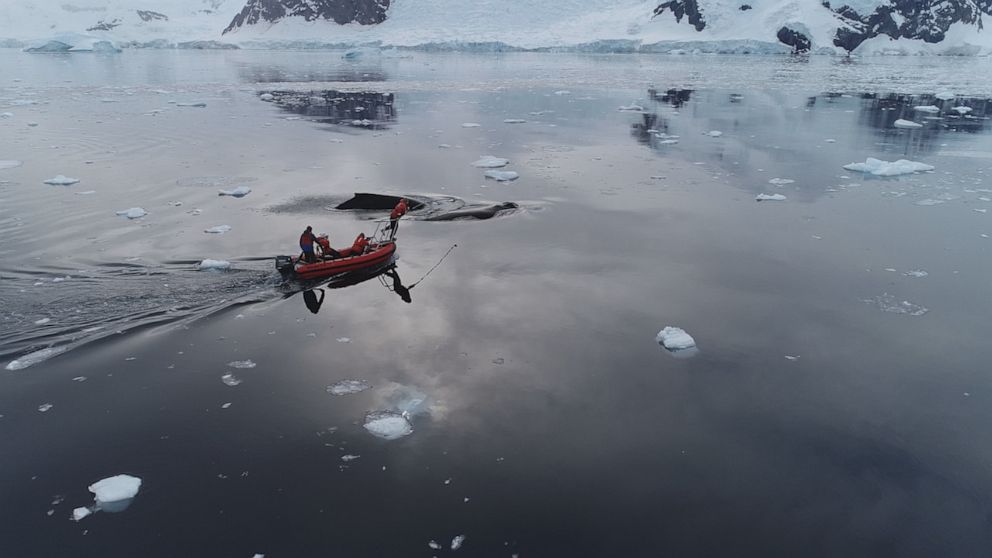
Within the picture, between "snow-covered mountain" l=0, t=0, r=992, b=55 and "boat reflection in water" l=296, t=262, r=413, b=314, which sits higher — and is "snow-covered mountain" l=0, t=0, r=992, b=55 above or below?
above

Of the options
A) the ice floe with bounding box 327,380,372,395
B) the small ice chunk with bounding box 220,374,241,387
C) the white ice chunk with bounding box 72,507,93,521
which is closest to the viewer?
the white ice chunk with bounding box 72,507,93,521

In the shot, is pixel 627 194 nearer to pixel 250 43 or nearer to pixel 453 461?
pixel 453 461

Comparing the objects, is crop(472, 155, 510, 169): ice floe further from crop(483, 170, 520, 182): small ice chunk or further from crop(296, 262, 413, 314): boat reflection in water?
crop(296, 262, 413, 314): boat reflection in water

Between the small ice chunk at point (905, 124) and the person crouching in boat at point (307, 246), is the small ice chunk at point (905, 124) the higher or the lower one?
the higher one

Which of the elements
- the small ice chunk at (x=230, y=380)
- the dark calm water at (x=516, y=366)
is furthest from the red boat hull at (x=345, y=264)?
the small ice chunk at (x=230, y=380)

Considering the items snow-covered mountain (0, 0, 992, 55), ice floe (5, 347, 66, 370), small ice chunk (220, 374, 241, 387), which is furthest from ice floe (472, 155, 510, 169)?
snow-covered mountain (0, 0, 992, 55)

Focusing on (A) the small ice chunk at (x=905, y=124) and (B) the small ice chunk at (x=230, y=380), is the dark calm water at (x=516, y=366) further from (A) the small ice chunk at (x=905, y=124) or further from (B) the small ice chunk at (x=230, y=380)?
(A) the small ice chunk at (x=905, y=124)
